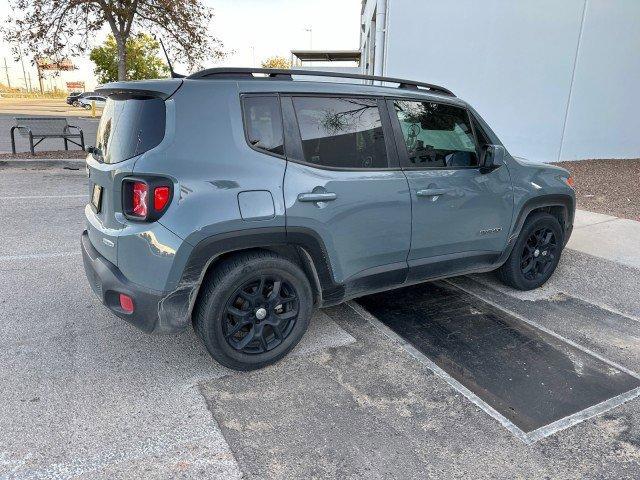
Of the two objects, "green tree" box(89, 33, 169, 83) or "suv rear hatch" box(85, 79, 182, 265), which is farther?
"green tree" box(89, 33, 169, 83)

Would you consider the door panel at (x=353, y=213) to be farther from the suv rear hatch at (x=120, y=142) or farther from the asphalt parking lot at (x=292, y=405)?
the suv rear hatch at (x=120, y=142)

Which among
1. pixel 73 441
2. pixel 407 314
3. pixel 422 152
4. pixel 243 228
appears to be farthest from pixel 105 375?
pixel 422 152

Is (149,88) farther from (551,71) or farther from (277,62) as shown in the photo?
(277,62)

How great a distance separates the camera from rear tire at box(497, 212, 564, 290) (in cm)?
429

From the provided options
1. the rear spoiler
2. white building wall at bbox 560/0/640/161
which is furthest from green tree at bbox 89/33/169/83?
the rear spoiler

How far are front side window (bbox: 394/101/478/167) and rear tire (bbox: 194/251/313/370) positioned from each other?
1.30 m

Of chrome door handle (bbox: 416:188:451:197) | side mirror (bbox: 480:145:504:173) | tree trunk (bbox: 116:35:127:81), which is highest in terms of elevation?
tree trunk (bbox: 116:35:127:81)

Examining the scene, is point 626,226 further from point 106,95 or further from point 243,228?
point 106,95

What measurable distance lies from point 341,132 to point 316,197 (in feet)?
1.75

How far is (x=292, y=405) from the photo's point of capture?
2709 millimetres

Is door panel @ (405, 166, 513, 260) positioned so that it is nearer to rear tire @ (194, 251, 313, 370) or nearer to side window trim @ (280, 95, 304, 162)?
side window trim @ (280, 95, 304, 162)

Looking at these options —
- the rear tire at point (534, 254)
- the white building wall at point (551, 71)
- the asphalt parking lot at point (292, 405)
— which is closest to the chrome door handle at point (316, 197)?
the asphalt parking lot at point (292, 405)

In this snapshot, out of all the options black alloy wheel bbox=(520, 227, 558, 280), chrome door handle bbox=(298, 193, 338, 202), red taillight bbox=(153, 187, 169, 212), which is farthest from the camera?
black alloy wheel bbox=(520, 227, 558, 280)

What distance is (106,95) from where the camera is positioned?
10.3 feet
